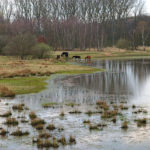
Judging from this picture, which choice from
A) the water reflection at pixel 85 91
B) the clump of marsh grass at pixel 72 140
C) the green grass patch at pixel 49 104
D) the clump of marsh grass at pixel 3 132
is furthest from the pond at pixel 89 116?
the clump of marsh grass at pixel 3 132

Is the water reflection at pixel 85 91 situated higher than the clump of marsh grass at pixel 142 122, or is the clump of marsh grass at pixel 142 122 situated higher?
the water reflection at pixel 85 91

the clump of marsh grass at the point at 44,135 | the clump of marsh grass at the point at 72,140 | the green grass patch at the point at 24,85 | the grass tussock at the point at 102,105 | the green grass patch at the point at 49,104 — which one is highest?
the green grass patch at the point at 24,85

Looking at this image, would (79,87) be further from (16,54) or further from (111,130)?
(16,54)

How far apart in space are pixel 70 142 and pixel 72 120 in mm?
3447

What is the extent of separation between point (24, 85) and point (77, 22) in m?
78.5

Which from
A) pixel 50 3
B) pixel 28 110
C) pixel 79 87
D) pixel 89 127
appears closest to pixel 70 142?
pixel 89 127

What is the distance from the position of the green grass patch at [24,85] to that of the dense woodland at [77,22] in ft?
187

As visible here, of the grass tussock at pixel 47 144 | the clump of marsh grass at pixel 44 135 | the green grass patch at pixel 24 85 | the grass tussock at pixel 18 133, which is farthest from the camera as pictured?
the green grass patch at pixel 24 85

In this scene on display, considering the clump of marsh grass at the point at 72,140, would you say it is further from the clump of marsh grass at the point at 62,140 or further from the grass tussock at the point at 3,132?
the grass tussock at the point at 3,132

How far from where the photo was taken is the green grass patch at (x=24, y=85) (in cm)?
2591

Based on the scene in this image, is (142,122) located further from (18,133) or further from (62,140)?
(18,133)

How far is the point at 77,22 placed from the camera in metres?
105

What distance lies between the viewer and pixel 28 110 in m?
18.4

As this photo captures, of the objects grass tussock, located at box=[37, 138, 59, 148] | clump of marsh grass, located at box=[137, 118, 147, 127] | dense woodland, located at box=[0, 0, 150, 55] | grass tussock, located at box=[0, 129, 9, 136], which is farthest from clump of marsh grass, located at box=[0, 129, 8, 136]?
dense woodland, located at box=[0, 0, 150, 55]
